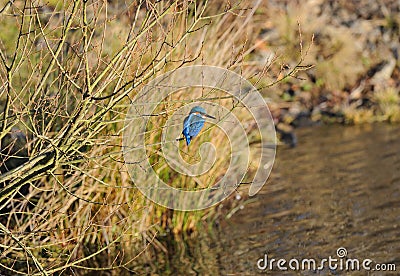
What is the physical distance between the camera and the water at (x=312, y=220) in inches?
223

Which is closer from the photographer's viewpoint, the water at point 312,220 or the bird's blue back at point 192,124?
the bird's blue back at point 192,124

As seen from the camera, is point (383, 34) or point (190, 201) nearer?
point (190, 201)

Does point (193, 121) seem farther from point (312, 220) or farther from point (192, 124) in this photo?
point (312, 220)

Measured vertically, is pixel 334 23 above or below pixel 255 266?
above

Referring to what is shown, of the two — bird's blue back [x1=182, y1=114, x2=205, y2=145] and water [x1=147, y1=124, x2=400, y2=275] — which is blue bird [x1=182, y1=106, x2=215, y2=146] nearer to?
bird's blue back [x1=182, y1=114, x2=205, y2=145]

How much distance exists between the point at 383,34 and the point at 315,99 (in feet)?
7.47

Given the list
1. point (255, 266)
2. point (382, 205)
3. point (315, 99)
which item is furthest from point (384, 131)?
point (255, 266)

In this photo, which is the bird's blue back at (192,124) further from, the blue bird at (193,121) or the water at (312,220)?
the water at (312,220)

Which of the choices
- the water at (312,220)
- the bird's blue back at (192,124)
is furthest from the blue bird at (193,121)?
the water at (312,220)

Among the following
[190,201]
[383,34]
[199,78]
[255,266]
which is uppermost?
[383,34]

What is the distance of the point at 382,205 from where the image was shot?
6703mm

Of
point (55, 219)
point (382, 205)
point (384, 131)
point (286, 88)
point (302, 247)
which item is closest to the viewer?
point (55, 219)

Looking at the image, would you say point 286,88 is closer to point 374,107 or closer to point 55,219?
point 374,107

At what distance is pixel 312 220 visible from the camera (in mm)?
6531
